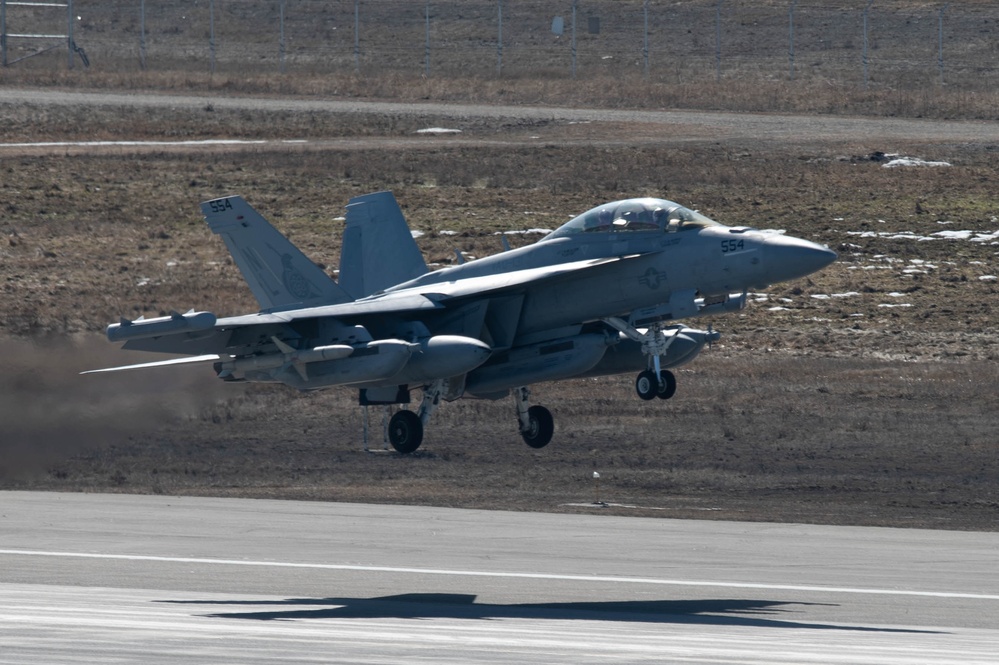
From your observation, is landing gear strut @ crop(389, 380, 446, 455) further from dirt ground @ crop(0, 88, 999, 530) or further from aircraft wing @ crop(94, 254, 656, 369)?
dirt ground @ crop(0, 88, 999, 530)

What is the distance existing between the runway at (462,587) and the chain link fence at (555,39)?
134ft

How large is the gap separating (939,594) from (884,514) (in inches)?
294

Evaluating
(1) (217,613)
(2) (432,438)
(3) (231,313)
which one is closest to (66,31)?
(3) (231,313)

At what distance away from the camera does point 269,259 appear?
93.1 ft

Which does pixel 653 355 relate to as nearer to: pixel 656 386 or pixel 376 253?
pixel 656 386

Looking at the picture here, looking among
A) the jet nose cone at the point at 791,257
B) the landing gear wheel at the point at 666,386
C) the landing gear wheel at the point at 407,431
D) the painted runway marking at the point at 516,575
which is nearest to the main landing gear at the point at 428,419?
the landing gear wheel at the point at 407,431

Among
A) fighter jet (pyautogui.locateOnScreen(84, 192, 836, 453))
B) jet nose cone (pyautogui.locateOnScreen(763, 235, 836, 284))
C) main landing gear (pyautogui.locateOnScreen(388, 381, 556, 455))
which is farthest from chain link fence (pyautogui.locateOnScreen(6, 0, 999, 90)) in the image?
jet nose cone (pyautogui.locateOnScreen(763, 235, 836, 284))

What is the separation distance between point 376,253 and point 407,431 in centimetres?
376

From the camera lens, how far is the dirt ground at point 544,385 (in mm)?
30359

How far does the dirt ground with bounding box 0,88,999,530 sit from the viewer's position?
99.6 feet

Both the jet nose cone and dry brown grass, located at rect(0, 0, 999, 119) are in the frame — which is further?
dry brown grass, located at rect(0, 0, 999, 119)

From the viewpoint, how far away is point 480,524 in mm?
27625

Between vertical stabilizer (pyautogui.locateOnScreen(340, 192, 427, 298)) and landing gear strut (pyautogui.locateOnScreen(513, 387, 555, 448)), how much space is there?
130 inches

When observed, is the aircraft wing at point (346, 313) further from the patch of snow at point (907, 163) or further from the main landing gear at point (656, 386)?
the patch of snow at point (907, 163)
